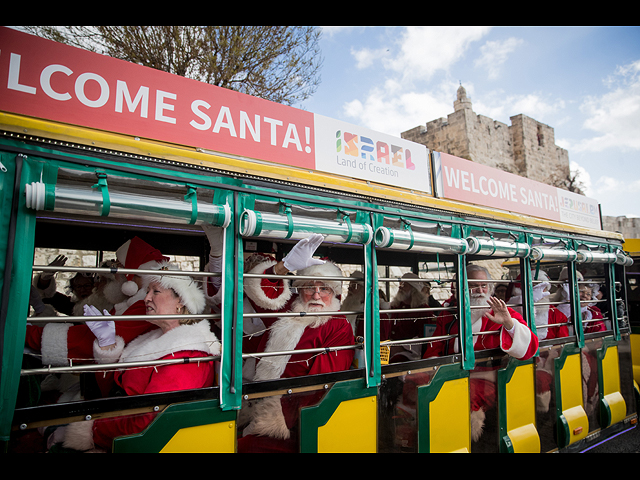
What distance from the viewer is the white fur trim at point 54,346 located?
6.82ft

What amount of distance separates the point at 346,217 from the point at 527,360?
264cm

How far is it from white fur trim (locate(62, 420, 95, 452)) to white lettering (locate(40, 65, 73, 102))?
1566 millimetres

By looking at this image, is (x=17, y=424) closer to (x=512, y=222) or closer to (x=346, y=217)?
(x=346, y=217)

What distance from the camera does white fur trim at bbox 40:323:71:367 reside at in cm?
208

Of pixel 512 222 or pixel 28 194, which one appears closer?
pixel 28 194

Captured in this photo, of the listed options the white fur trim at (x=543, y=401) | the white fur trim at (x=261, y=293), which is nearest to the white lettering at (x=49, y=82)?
the white fur trim at (x=261, y=293)

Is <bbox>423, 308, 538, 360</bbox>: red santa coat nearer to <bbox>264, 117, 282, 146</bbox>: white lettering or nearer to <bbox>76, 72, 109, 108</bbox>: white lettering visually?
<bbox>264, 117, 282, 146</bbox>: white lettering

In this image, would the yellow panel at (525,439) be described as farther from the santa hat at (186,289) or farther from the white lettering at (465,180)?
the santa hat at (186,289)

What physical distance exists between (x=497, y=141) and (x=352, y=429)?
27.1m

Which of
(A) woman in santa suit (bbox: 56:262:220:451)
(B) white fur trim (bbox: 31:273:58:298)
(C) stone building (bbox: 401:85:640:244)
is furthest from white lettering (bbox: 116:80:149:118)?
(C) stone building (bbox: 401:85:640:244)

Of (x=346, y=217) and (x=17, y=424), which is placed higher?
(x=346, y=217)

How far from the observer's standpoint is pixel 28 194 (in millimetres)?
1604

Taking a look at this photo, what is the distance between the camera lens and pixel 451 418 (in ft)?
10.3
